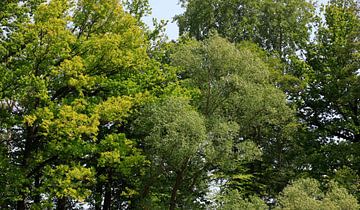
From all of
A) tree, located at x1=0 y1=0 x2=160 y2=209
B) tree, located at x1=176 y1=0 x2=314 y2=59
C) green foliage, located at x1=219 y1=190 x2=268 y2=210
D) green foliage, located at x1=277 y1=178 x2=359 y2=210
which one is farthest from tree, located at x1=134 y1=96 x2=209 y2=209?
tree, located at x1=176 y1=0 x2=314 y2=59

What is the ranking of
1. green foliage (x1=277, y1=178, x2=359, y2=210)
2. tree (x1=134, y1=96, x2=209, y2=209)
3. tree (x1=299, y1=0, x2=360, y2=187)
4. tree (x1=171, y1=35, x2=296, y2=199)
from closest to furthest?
green foliage (x1=277, y1=178, x2=359, y2=210)
tree (x1=134, y1=96, x2=209, y2=209)
tree (x1=171, y1=35, x2=296, y2=199)
tree (x1=299, y1=0, x2=360, y2=187)

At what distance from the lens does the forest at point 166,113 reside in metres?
16.9

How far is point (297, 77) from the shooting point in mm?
29203

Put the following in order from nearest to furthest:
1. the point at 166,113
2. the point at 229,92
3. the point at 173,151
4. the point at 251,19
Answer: the point at 173,151
the point at 166,113
the point at 229,92
the point at 251,19

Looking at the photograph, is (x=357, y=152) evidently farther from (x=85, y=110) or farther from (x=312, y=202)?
(x=85, y=110)

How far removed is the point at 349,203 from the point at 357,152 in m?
8.79

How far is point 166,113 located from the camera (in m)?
19.4

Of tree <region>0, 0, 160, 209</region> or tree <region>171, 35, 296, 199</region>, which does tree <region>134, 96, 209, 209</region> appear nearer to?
tree <region>0, 0, 160, 209</region>

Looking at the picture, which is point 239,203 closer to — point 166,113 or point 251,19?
point 166,113

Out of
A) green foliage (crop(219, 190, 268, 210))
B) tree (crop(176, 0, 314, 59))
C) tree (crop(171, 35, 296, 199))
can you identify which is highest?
tree (crop(176, 0, 314, 59))

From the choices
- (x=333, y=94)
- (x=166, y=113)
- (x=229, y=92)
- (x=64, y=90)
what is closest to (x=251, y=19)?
(x=333, y=94)

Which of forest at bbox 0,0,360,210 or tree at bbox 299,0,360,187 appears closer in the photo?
forest at bbox 0,0,360,210

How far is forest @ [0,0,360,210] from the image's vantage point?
16891mm

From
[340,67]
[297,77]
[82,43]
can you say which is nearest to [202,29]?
[297,77]
